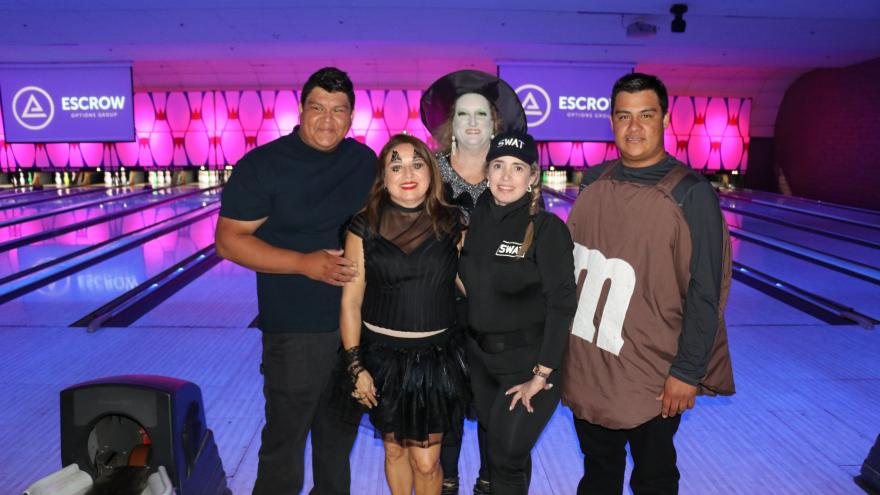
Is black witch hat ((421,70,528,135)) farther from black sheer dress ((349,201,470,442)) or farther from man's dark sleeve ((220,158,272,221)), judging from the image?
man's dark sleeve ((220,158,272,221))

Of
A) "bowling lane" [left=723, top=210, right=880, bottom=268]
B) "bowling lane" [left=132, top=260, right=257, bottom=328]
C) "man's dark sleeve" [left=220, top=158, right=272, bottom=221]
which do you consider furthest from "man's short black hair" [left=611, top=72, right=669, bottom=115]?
"bowling lane" [left=723, top=210, right=880, bottom=268]

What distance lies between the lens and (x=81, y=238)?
7242mm

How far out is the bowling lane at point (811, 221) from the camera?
26.0ft

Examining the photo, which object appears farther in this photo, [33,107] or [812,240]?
[33,107]

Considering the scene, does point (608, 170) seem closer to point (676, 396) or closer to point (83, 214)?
point (676, 396)

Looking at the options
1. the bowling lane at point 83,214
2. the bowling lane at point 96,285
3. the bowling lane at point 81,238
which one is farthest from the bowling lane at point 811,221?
the bowling lane at point 83,214

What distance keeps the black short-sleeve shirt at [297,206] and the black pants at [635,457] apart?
2.77 feet

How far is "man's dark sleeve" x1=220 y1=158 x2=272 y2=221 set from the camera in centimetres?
174

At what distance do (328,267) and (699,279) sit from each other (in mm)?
960

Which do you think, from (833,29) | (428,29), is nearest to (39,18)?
(428,29)

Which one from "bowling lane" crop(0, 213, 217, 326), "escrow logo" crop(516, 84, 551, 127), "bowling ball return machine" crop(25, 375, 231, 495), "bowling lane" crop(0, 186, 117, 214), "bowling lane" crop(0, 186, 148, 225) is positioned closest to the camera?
"bowling ball return machine" crop(25, 375, 231, 495)

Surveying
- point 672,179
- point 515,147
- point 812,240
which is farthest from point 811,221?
point 515,147

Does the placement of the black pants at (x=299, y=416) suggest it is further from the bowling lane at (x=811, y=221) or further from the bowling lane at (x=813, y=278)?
the bowling lane at (x=811, y=221)

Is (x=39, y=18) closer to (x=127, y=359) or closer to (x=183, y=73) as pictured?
(x=183, y=73)
